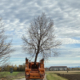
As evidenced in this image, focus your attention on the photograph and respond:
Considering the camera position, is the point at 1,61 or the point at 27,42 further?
the point at 27,42

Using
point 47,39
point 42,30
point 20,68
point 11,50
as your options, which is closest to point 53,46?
point 47,39

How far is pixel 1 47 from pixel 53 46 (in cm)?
710

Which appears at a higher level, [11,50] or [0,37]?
[0,37]

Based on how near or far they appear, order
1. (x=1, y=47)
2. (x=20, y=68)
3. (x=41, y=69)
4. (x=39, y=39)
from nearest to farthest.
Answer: (x=41, y=69) → (x=1, y=47) → (x=39, y=39) → (x=20, y=68)

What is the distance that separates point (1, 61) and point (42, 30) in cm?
680

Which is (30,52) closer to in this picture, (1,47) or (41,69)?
(1,47)

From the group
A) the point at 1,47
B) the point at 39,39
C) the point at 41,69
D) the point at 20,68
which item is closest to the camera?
the point at 41,69

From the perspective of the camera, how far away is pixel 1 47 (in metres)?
16.3

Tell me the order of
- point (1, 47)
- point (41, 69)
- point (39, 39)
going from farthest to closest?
point (39, 39) → point (1, 47) → point (41, 69)

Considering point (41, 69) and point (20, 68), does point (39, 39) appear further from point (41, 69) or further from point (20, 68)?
point (20, 68)

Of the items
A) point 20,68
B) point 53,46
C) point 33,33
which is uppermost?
point 33,33

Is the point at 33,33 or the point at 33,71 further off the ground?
the point at 33,33

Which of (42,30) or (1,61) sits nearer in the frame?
(1,61)

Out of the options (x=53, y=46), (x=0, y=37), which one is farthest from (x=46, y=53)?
(x=0, y=37)
